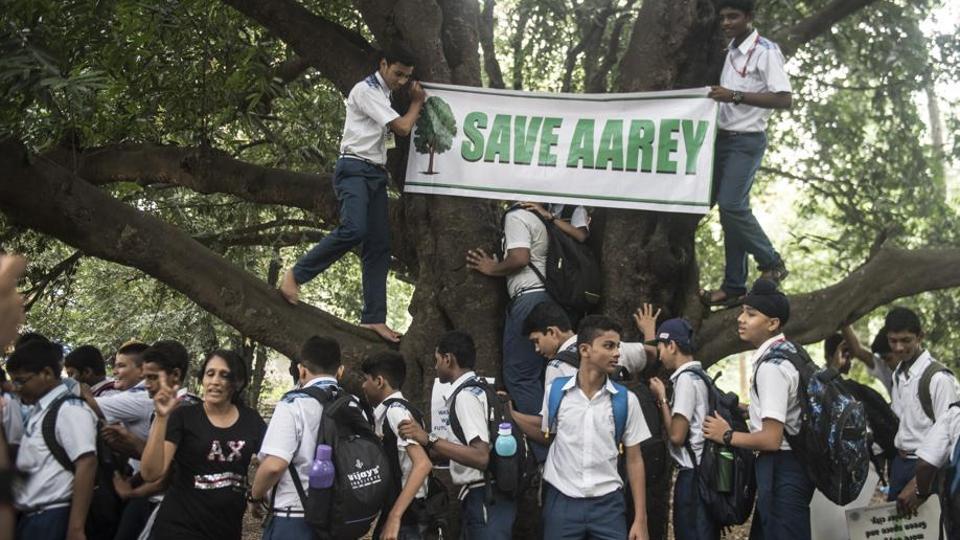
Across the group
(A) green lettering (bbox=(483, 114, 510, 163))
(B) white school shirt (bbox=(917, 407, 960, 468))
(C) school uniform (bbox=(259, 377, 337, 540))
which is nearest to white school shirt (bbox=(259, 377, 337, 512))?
(C) school uniform (bbox=(259, 377, 337, 540))

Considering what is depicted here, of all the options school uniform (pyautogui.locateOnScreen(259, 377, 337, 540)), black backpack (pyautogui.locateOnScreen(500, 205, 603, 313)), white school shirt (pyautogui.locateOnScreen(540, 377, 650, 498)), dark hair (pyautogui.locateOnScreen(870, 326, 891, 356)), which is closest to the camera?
school uniform (pyautogui.locateOnScreen(259, 377, 337, 540))

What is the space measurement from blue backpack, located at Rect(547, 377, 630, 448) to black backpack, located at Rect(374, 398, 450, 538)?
0.67 metres

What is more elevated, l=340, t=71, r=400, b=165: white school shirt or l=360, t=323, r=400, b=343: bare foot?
l=340, t=71, r=400, b=165: white school shirt

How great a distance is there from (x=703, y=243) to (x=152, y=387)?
888 centimetres

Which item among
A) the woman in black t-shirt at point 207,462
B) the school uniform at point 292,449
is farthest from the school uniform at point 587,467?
the woman in black t-shirt at point 207,462

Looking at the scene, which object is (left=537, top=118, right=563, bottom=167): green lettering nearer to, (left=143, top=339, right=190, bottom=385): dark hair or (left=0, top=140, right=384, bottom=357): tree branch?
(left=0, top=140, right=384, bottom=357): tree branch

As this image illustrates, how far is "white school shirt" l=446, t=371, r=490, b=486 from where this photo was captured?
230 inches

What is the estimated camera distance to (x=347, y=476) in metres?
5.35

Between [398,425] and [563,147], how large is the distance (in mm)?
2570

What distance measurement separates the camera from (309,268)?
7320 millimetres

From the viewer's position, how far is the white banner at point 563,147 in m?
7.34

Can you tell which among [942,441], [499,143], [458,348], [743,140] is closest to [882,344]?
[942,441]

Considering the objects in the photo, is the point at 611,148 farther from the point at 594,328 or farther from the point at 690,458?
the point at 690,458

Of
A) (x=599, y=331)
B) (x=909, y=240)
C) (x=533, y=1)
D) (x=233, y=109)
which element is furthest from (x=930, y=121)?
(x=599, y=331)
